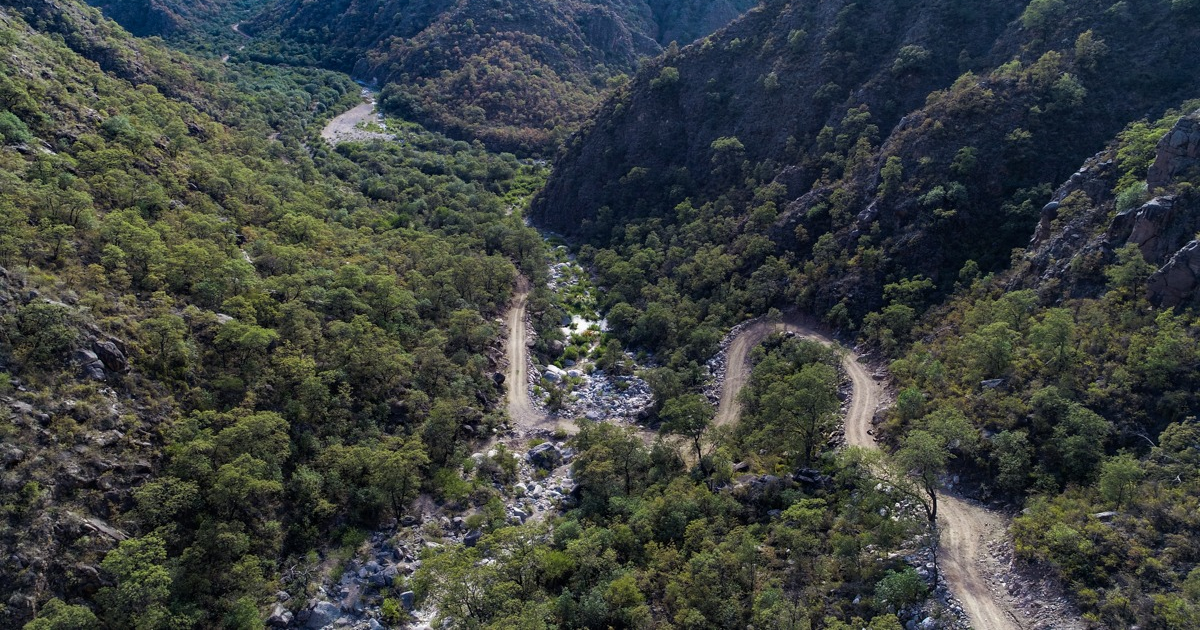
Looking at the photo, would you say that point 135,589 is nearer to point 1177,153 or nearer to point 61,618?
point 61,618

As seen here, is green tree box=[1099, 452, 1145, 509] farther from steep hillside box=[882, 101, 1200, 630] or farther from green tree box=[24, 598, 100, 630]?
green tree box=[24, 598, 100, 630]

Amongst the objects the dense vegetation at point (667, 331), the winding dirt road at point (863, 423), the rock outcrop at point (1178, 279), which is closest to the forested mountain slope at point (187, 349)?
the dense vegetation at point (667, 331)

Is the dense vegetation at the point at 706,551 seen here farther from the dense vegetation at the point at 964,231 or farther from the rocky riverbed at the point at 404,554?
the dense vegetation at the point at 964,231

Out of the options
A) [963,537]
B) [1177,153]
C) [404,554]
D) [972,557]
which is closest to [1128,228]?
[1177,153]

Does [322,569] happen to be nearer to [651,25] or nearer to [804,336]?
[804,336]

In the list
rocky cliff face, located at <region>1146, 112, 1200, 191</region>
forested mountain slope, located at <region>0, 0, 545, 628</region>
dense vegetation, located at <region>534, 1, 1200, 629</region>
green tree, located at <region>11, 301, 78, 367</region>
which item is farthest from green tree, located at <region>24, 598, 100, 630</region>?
rocky cliff face, located at <region>1146, 112, 1200, 191</region>

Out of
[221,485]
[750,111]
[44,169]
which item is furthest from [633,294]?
[44,169]
